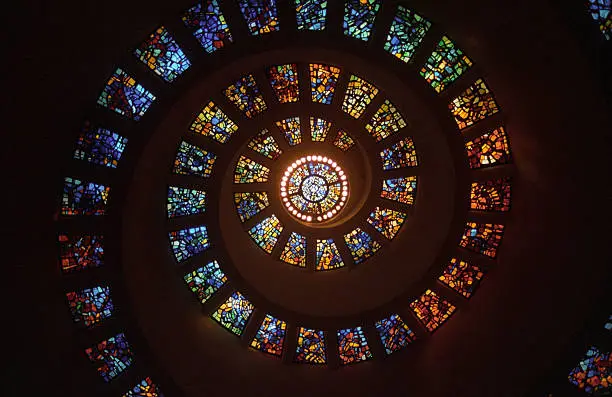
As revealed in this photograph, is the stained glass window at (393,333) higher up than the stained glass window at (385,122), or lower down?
lower down

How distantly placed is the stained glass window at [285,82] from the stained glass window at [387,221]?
146 inches

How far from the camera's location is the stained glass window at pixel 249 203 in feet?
44.3

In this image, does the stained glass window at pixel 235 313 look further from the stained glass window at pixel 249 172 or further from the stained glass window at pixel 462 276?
the stained glass window at pixel 462 276

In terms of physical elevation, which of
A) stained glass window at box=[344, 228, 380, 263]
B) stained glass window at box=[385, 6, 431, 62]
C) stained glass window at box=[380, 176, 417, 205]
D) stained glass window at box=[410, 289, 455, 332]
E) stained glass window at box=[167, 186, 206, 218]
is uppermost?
stained glass window at box=[167, 186, 206, 218]

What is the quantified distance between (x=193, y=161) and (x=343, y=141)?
4.04 metres

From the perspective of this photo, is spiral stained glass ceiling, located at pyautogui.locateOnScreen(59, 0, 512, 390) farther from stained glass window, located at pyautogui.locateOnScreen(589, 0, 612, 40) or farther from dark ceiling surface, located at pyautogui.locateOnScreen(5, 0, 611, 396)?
stained glass window, located at pyautogui.locateOnScreen(589, 0, 612, 40)

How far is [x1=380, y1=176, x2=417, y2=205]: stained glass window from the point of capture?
515 inches

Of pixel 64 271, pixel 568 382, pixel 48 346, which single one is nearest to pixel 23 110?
pixel 64 271

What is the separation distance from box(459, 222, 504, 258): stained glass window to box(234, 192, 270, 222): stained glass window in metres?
5.22

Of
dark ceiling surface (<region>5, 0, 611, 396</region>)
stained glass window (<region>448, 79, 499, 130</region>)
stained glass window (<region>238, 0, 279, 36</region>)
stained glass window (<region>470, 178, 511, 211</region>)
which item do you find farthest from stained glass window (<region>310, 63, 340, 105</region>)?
stained glass window (<region>470, 178, 511, 211</region>)

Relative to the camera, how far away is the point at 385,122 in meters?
12.5

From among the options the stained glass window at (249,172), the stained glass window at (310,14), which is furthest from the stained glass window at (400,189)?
the stained glass window at (310,14)

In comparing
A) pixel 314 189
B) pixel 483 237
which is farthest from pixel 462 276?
pixel 314 189

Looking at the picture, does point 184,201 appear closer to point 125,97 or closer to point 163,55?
point 125,97
